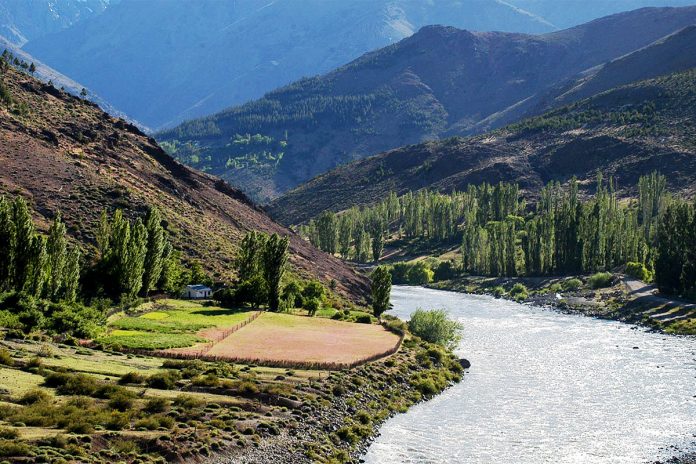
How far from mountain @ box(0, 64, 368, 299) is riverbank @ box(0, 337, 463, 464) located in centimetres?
5073

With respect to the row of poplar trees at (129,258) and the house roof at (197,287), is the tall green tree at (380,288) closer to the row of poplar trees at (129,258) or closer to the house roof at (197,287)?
the house roof at (197,287)

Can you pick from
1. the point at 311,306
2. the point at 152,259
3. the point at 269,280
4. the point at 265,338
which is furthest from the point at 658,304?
the point at 152,259

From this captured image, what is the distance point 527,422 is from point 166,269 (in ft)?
197

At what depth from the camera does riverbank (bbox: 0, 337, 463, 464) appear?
43656 millimetres

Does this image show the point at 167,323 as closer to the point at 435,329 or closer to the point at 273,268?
the point at 273,268

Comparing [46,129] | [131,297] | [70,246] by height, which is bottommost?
[131,297]

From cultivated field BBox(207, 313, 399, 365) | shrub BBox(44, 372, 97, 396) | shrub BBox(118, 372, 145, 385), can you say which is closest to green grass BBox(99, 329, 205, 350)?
cultivated field BBox(207, 313, 399, 365)

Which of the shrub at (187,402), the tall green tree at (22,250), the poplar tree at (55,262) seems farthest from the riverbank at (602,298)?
the tall green tree at (22,250)

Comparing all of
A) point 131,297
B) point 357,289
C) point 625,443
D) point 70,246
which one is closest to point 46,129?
point 70,246

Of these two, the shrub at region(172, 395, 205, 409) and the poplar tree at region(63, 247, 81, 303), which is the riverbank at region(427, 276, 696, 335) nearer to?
the shrub at region(172, 395, 205, 409)

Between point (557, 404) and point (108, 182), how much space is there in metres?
85.0

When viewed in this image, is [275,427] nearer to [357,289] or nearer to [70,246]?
[70,246]

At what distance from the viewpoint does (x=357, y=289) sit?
157 metres

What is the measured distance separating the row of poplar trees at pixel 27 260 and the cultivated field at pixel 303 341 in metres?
20.3
